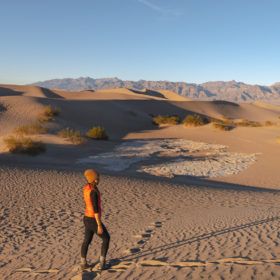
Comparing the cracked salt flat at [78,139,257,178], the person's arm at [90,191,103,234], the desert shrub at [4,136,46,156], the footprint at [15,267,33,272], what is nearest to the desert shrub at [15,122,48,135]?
the cracked salt flat at [78,139,257,178]

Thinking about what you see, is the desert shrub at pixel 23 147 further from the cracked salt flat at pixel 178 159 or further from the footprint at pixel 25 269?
the footprint at pixel 25 269

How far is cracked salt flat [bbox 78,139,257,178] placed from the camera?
19359mm

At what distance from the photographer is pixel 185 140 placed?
1268 inches

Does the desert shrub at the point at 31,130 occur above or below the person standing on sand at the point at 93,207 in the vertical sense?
below

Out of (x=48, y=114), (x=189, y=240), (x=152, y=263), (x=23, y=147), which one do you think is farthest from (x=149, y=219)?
(x=48, y=114)

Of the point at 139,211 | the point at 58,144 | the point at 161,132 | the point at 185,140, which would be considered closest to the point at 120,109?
the point at 161,132

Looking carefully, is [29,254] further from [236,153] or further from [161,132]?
[161,132]

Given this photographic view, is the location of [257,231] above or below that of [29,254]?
above

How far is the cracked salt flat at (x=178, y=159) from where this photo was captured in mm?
19359

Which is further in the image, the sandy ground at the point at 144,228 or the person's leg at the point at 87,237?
the sandy ground at the point at 144,228

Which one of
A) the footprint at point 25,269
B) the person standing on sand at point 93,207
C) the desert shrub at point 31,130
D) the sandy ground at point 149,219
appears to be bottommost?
the footprint at point 25,269

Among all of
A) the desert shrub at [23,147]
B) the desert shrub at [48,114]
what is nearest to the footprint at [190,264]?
the desert shrub at [23,147]

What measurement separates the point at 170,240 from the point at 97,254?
152 centimetres

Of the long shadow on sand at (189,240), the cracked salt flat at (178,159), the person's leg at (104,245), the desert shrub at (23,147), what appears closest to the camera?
the person's leg at (104,245)
